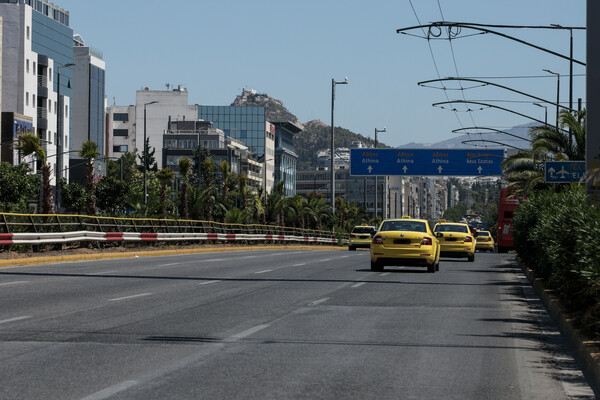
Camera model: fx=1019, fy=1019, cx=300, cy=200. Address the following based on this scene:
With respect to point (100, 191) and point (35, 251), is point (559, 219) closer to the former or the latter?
point (35, 251)

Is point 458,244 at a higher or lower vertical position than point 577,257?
lower

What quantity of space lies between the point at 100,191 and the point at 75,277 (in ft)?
202

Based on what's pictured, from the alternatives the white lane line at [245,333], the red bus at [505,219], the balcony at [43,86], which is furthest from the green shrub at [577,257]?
the balcony at [43,86]

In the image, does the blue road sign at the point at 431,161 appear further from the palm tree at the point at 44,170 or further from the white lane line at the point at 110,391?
the white lane line at the point at 110,391

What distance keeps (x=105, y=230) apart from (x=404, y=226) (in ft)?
53.0

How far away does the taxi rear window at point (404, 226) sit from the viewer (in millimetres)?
29172

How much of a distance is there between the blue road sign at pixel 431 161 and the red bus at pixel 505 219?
4364 mm

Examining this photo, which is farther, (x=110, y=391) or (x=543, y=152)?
(x=543, y=152)

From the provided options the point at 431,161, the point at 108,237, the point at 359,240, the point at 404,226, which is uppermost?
the point at 431,161

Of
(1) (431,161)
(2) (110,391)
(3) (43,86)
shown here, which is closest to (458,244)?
(1) (431,161)

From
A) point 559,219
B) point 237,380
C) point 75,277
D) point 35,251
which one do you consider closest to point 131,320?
point 237,380

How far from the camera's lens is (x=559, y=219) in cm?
1596

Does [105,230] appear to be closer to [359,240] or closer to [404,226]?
[404,226]

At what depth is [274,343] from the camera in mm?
11203
